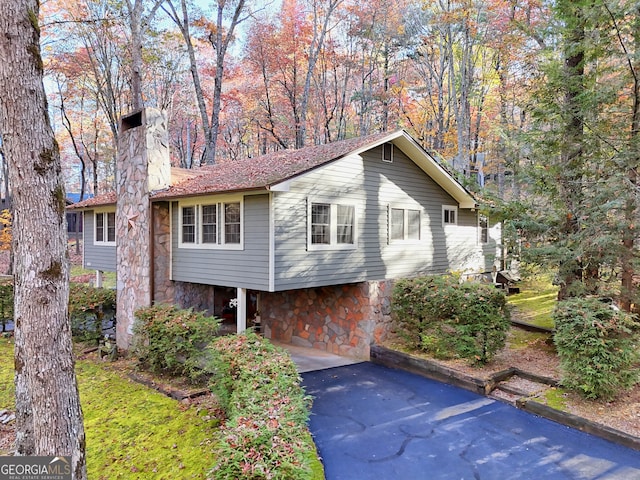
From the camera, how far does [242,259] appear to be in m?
8.85

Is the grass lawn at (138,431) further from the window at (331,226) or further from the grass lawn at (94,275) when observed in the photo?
the grass lawn at (94,275)

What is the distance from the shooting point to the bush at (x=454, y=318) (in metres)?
8.35

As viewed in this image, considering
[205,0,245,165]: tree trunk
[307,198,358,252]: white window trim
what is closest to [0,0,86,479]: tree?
[307,198,358,252]: white window trim

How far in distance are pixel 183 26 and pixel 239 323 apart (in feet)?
46.5

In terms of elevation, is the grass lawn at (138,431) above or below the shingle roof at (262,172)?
below

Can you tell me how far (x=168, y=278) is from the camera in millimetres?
10438

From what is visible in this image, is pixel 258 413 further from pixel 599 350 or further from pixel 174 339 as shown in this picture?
pixel 599 350

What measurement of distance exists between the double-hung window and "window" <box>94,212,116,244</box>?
3621 mm

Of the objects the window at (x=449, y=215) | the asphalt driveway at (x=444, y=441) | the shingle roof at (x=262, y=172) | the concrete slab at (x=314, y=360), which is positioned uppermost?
the shingle roof at (x=262, y=172)

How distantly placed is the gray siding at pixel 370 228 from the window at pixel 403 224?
156mm

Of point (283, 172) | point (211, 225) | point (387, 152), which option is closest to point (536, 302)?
point (387, 152)

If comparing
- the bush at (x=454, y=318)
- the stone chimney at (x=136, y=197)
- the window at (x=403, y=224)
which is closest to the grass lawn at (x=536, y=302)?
the bush at (x=454, y=318)

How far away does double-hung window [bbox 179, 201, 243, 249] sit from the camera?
9070 mm

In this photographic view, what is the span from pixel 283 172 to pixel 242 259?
2.10 metres
